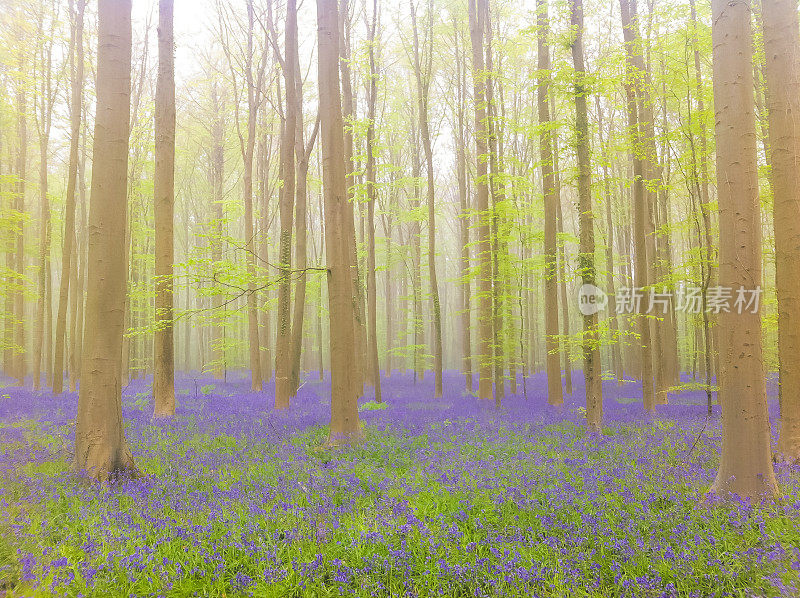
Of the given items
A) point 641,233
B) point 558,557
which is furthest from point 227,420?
point 641,233

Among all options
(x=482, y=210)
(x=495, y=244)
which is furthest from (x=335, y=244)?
(x=482, y=210)

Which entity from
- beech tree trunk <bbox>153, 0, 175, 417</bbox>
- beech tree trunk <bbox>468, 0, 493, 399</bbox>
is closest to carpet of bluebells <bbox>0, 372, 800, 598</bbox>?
beech tree trunk <bbox>153, 0, 175, 417</bbox>

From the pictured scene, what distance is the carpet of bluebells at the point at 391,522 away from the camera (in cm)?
351

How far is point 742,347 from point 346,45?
15.2 metres

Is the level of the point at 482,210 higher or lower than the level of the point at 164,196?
higher

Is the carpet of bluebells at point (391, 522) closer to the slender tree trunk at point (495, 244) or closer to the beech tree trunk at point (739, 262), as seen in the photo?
the beech tree trunk at point (739, 262)

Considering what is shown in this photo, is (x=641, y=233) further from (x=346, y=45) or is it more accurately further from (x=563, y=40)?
(x=346, y=45)

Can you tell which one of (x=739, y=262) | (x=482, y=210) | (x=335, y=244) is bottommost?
(x=739, y=262)

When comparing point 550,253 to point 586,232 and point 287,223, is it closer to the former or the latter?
point 586,232

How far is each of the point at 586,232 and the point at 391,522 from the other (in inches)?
283

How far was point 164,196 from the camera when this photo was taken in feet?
34.7

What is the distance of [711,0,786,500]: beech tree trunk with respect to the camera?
494cm

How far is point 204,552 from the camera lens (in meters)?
3.89

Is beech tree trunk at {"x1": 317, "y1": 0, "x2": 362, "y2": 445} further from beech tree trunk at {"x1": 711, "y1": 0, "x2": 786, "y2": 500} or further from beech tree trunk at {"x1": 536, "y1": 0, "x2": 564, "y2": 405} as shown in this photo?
beech tree trunk at {"x1": 536, "y1": 0, "x2": 564, "y2": 405}
